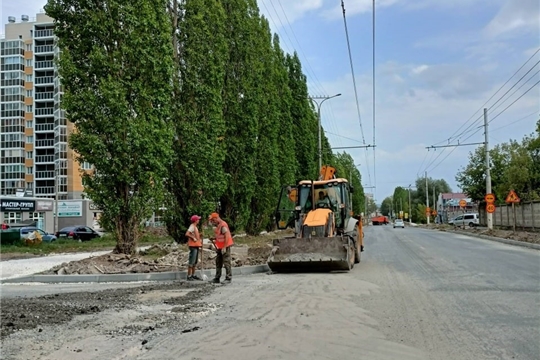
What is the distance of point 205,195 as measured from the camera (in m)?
23.9

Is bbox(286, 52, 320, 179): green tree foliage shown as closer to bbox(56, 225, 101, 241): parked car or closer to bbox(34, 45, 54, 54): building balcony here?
bbox(56, 225, 101, 241): parked car

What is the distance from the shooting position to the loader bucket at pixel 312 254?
15.8 meters

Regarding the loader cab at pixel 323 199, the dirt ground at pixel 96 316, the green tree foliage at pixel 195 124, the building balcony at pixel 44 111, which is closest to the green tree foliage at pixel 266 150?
the green tree foliage at pixel 195 124

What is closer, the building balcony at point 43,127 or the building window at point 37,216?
the building window at point 37,216

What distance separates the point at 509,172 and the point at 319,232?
3376 centimetres

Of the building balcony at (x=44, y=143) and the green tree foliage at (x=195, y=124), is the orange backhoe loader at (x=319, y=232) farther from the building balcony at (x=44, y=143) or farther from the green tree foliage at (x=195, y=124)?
the building balcony at (x=44, y=143)

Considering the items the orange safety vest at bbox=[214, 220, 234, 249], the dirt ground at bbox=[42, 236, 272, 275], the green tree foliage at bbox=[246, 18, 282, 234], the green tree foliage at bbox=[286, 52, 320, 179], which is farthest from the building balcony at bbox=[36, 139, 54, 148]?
the orange safety vest at bbox=[214, 220, 234, 249]

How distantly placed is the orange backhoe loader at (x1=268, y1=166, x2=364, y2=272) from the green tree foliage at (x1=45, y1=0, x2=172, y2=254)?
4880 millimetres

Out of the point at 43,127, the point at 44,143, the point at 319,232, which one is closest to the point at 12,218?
the point at 44,143

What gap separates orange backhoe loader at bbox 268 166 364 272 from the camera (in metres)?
15.9

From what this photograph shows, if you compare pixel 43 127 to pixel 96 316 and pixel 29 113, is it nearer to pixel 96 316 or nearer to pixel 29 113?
pixel 29 113

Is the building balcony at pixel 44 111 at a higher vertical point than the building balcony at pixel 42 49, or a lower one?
lower

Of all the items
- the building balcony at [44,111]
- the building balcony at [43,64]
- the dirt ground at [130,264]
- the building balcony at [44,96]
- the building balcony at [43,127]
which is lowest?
the dirt ground at [130,264]

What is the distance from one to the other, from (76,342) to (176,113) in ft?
56.8
